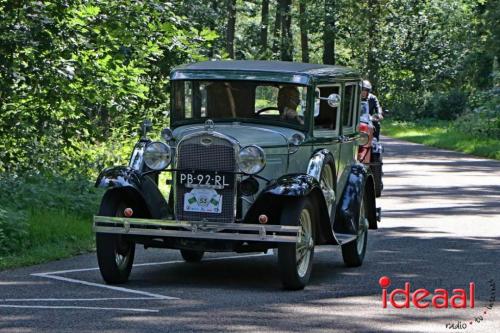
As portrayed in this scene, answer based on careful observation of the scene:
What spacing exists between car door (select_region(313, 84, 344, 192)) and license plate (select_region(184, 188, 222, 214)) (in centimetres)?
157

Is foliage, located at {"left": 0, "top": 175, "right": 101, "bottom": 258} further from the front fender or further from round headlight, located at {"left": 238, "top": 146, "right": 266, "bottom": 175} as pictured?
the front fender

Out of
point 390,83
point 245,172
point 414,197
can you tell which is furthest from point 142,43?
point 390,83

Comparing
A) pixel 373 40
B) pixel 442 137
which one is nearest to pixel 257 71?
pixel 442 137

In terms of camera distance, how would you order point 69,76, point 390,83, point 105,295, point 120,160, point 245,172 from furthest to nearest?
point 390,83, point 120,160, point 69,76, point 245,172, point 105,295

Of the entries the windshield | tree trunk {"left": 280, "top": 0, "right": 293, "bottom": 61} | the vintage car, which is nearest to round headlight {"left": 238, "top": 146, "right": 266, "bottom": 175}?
the vintage car

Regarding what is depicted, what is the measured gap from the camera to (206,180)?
11742mm

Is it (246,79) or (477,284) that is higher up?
(246,79)

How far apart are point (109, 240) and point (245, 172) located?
4.51ft

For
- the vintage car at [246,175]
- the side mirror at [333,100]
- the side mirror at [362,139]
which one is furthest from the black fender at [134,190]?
the side mirror at [362,139]

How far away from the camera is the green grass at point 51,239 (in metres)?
13.2

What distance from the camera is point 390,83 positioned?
62.3m

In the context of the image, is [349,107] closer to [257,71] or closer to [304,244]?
[257,71]

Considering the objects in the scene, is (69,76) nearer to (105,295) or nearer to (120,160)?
(120,160)

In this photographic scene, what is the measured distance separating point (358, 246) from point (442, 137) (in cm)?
2958
